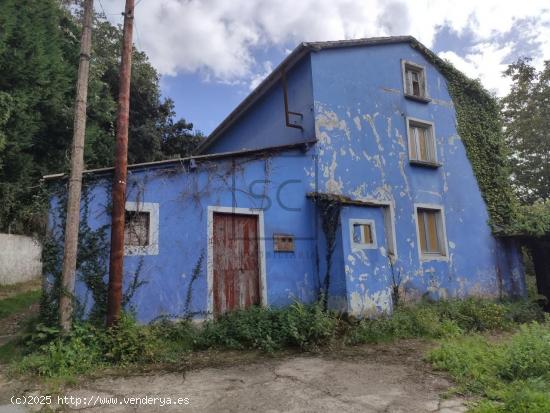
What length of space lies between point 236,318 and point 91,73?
42.9ft

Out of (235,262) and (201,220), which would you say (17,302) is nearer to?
(201,220)

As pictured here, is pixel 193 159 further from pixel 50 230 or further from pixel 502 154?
pixel 502 154

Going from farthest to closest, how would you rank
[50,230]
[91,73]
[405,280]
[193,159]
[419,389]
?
[91,73], [405,280], [193,159], [50,230], [419,389]

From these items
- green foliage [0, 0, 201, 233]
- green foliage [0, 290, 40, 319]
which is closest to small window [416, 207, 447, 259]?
green foliage [0, 0, 201, 233]

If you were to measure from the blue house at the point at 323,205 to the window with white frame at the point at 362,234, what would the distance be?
4 centimetres

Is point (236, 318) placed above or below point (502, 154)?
below

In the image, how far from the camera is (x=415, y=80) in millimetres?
13312

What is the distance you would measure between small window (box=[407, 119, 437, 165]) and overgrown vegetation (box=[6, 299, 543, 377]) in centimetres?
457

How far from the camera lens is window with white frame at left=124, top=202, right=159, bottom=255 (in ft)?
25.8

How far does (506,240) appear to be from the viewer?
13.8m

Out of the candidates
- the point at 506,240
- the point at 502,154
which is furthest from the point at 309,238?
the point at 502,154

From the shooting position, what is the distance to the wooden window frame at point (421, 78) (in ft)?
41.4

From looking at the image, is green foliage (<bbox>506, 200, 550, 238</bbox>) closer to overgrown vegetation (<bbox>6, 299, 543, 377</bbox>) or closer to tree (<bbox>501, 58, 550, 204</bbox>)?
overgrown vegetation (<bbox>6, 299, 543, 377</bbox>)

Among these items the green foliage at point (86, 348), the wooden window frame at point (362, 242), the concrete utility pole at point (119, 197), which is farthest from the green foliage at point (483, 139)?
the green foliage at point (86, 348)
